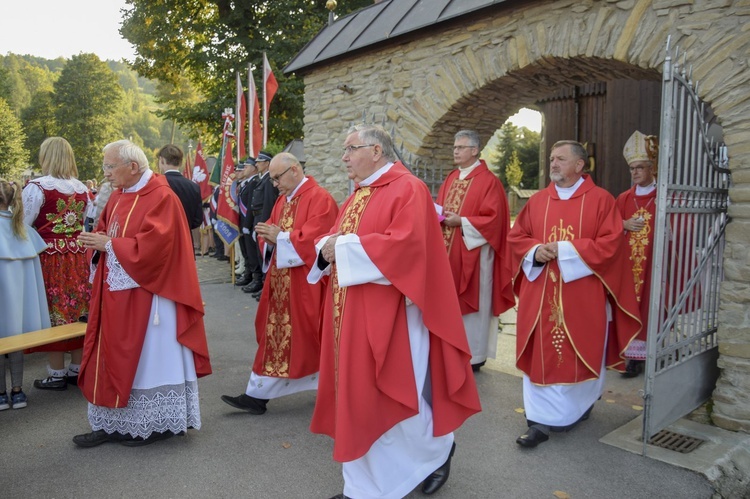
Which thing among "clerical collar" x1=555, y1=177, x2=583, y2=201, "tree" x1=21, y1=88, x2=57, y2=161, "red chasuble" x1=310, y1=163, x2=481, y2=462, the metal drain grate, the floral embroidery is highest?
"tree" x1=21, y1=88, x2=57, y2=161

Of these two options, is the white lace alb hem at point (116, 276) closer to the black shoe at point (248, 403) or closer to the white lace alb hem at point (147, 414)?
the white lace alb hem at point (147, 414)

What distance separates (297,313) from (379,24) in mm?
4798

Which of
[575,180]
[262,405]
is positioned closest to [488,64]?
[575,180]

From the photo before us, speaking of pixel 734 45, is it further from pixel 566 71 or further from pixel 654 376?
pixel 654 376

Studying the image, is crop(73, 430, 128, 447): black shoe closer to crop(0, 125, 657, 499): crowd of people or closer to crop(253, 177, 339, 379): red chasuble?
crop(0, 125, 657, 499): crowd of people

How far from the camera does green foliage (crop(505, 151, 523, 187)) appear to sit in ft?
116

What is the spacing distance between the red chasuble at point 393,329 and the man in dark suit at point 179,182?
3.33 metres

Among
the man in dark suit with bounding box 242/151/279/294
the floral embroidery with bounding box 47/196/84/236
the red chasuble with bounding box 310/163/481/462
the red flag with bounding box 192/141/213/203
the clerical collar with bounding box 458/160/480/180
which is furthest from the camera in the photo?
the red flag with bounding box 192/141/213/203

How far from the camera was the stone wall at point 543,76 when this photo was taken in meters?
4.10

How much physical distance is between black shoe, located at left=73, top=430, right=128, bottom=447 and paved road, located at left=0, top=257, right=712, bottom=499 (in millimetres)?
40

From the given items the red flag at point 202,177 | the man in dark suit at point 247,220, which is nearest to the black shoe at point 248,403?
the man in dark suit at point 247,220

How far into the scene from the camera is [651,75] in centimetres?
590

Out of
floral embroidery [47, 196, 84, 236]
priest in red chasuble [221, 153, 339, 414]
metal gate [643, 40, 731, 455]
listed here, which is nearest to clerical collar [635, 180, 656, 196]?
metal gate [643, 40, 731, 455]

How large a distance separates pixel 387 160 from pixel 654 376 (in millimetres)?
2239
